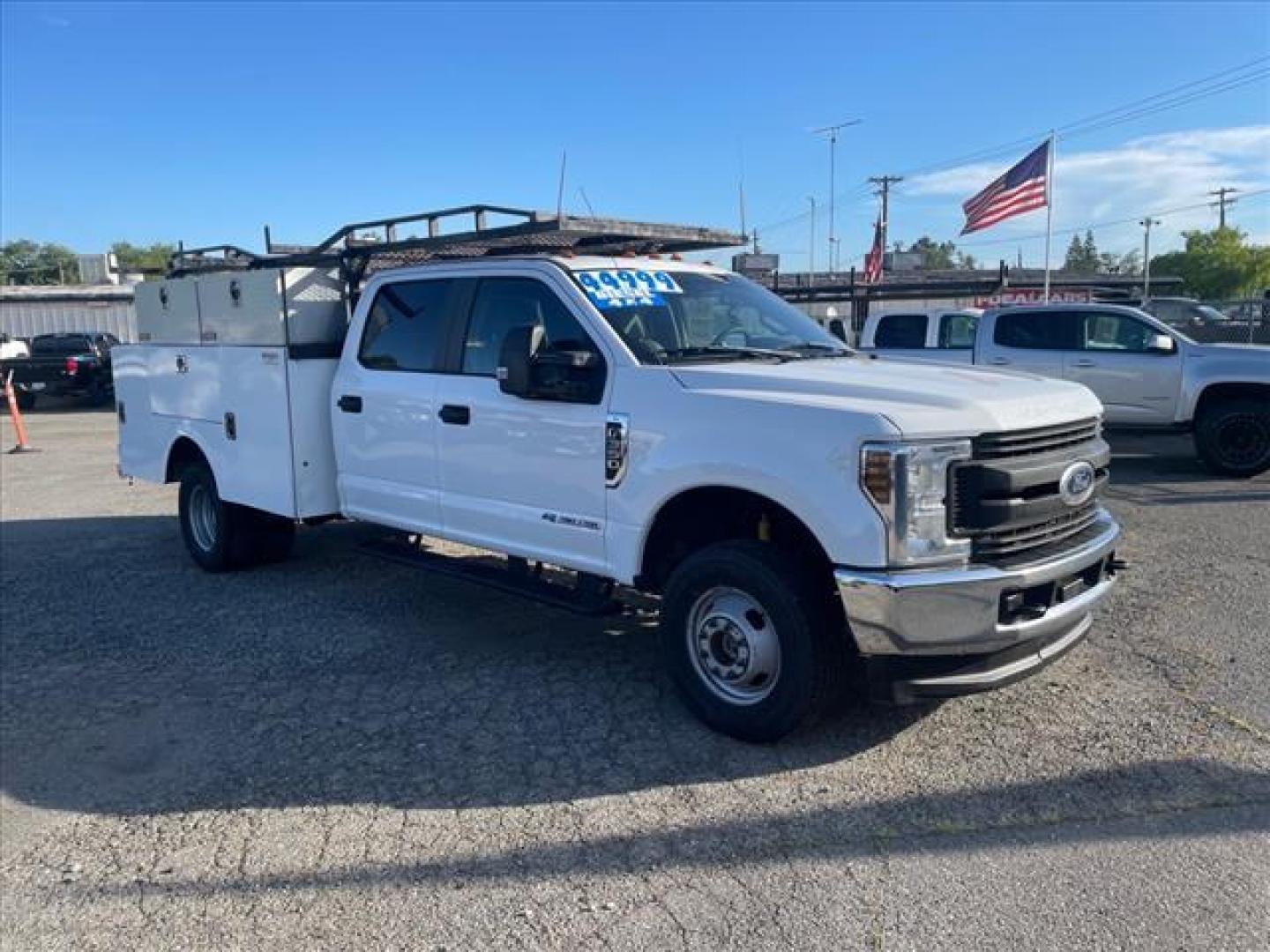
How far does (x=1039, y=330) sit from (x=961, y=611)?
964 cm

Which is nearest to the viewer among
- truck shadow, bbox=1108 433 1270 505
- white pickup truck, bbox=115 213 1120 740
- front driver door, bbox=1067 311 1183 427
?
white pickup truck, bbox=115 213 1120 740

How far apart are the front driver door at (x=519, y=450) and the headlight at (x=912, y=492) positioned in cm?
142

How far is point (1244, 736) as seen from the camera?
13.8 feet

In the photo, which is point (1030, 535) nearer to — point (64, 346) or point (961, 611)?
point (961, 611)

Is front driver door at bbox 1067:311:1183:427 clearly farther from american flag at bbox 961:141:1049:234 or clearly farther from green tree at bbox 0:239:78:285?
green tree at bbox 0:239:78:285

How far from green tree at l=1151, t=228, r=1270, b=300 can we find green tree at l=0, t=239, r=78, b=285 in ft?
324

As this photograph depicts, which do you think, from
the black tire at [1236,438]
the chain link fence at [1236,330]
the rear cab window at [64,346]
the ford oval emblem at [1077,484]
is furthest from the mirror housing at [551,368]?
the rear cab window at [64,346]

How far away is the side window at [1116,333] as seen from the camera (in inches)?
461

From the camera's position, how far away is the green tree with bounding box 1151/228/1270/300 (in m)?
77.1

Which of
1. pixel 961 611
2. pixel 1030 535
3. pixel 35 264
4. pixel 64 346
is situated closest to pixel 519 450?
pixel 961 611

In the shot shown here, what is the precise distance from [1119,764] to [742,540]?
1709mm

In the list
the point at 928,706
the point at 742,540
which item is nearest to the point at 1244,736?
the point at 928,706

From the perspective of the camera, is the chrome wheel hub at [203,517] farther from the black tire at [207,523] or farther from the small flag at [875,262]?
the small flag at [875,262]

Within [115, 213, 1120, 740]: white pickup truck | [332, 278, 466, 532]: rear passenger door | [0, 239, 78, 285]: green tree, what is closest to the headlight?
[115, 213, 1120, 740]: white pickup truck
